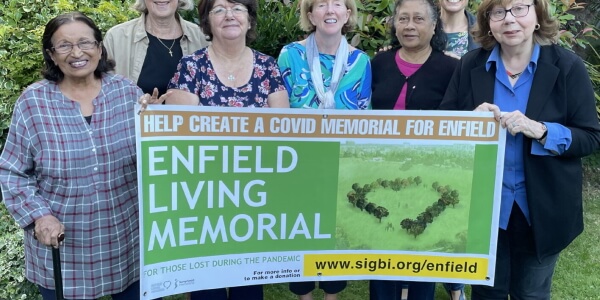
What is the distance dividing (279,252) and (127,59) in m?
1.55

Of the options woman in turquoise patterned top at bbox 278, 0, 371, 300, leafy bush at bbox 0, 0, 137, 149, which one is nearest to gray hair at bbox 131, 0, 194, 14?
leafy bush at bbox 0, 0, 137, 149

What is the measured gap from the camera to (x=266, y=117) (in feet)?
9.10

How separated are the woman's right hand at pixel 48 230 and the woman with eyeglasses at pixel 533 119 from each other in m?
2.06

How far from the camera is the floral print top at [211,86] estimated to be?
2.96m

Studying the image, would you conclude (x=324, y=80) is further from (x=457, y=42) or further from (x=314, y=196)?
(x=457, y=42)

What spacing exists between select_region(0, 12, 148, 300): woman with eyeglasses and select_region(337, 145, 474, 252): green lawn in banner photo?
110 cm

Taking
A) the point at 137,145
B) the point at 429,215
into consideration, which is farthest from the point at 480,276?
the point at 137,145

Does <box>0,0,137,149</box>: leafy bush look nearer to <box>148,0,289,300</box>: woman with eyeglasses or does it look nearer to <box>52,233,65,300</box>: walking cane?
<box>148,0,289,300</box>: woman with eyeglasses

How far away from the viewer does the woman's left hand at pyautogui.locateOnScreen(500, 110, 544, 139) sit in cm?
260

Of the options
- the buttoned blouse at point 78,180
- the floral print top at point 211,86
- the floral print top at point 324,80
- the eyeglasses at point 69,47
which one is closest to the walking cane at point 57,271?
the buttoned blouse at point 78,180

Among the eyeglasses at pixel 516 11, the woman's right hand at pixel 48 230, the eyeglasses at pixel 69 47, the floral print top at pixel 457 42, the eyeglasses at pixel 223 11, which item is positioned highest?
the eyeglasses at pixel 516 11

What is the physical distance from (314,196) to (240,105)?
0.62 m

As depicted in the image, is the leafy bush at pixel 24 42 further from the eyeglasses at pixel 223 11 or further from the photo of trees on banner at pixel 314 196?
the photo of trees on banner at pixel 314 196

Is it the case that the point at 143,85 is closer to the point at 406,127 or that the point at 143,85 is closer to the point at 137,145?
the point at 137,145
